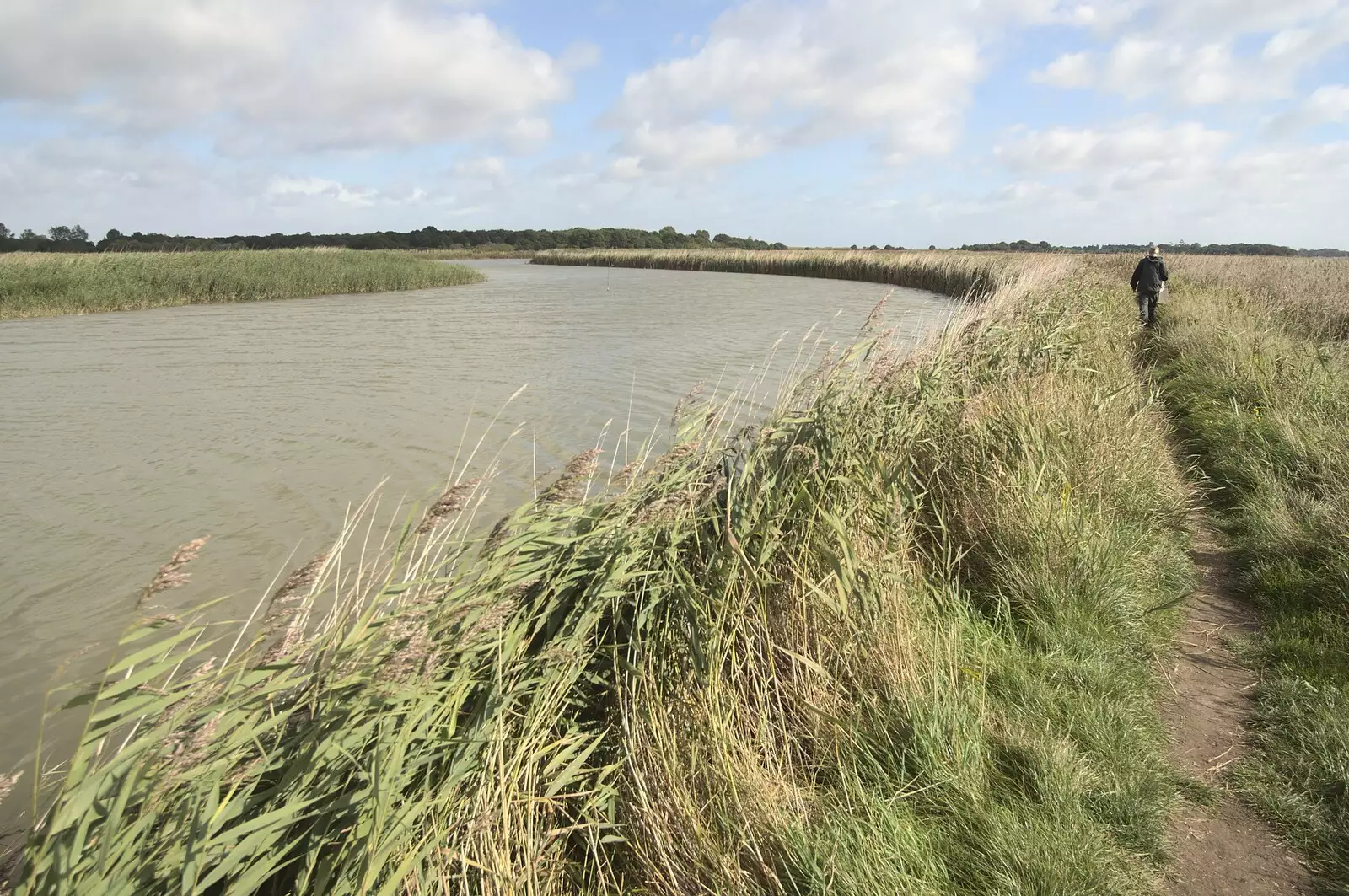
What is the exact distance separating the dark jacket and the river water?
4584 millimetres

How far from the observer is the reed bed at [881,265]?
67.7ft

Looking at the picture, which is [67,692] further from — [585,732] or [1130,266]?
[1130,266]

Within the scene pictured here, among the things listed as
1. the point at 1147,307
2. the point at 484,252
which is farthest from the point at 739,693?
the point at 484,252

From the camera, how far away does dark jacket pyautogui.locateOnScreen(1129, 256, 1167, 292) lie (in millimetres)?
12109

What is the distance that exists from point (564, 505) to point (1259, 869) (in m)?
2.56

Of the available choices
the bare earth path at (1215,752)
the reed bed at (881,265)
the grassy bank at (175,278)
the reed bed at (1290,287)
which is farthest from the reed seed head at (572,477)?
the grassy bank at (175,278)

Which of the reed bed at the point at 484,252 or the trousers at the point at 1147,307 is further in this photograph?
the reed bed at the point at 484,252

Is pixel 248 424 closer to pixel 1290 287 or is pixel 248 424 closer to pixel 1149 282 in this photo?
pixel 1149 282

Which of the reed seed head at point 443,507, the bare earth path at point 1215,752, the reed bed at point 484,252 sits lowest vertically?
the bare earth path at point 1215,752

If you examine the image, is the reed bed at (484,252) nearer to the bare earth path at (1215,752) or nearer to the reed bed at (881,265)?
the reed bed at (881,265)

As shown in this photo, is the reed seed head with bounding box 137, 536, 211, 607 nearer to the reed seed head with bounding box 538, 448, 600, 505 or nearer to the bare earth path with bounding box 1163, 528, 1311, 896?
the reed seed head with bounding box 538, 448, 600, 505

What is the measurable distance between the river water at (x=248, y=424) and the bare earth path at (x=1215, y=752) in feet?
8.89

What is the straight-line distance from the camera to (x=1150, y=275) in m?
12.2

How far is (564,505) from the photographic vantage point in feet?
9.01
